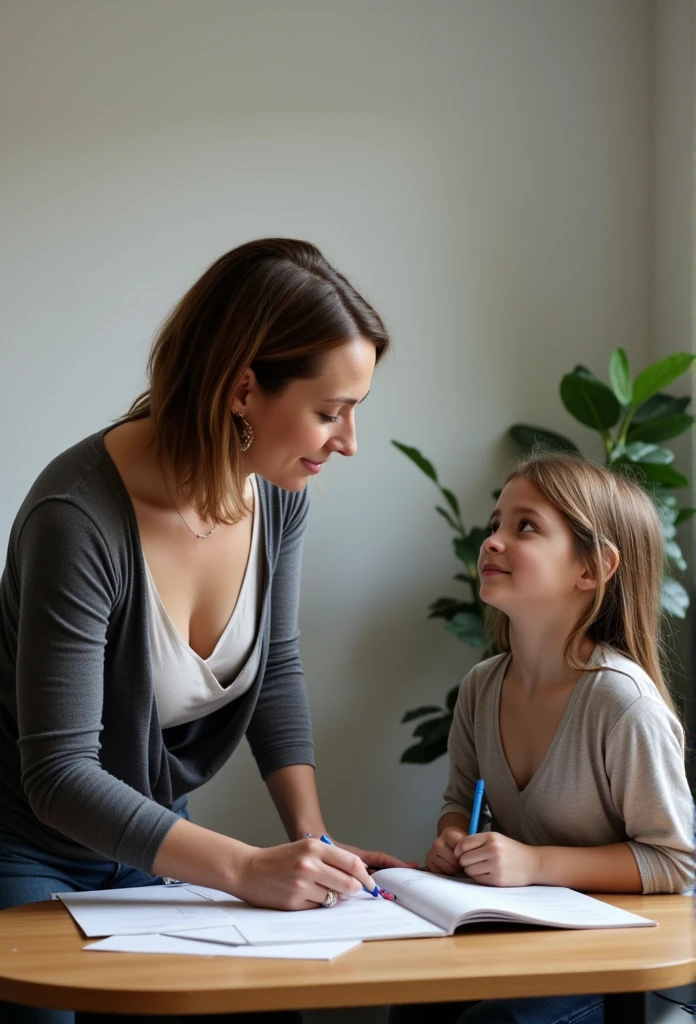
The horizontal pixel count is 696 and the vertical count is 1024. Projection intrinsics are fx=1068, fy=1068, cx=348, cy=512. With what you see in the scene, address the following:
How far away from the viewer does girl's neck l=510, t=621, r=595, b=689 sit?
1360mm

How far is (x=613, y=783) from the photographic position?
48.4 inches

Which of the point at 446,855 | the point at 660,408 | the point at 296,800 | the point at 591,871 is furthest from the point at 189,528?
the point at 660,408

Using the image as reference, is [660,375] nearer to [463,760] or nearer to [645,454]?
[645,454]

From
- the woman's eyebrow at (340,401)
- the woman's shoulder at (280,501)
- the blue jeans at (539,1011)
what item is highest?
the woman's eyebrow at (340,401)

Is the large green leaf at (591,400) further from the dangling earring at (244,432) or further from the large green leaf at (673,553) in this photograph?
the dangling earring at (244,432)

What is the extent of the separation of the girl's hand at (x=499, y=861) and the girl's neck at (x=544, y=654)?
0.25m

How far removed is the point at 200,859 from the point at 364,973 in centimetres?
26

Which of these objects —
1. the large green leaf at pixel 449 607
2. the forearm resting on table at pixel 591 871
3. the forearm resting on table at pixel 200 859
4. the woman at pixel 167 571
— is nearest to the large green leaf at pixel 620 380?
the large green leaf at pixel 449 607

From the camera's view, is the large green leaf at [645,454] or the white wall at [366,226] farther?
the white wall at [366,226]

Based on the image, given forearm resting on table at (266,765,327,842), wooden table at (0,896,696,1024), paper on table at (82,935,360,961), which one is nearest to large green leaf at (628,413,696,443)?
forearm resting on table at (266,765,327,842)

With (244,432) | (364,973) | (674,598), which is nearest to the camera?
(364,973)

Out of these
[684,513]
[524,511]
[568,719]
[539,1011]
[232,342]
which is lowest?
[539,1011]

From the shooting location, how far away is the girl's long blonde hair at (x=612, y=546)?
138cm

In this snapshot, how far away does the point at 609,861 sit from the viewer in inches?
46.2
